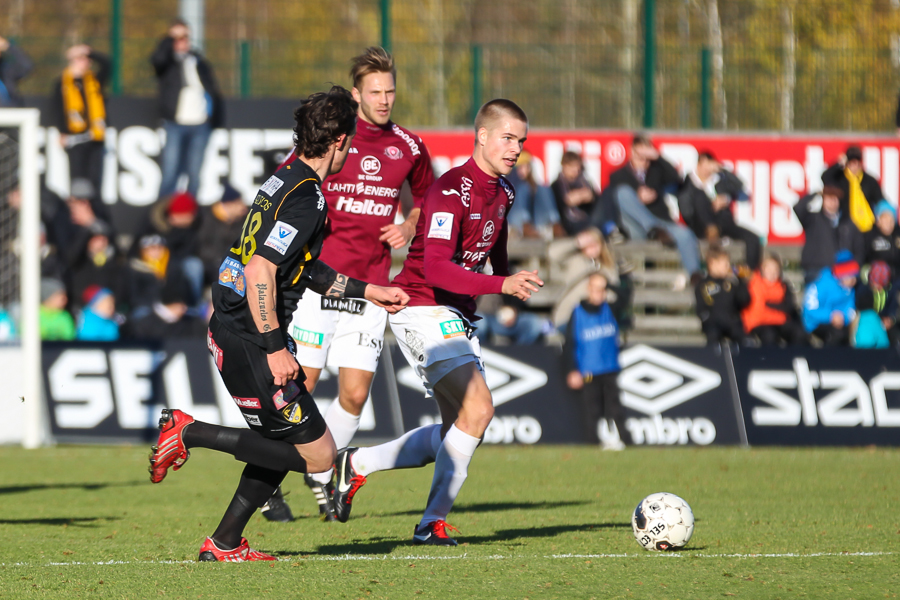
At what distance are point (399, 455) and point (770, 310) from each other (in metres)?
9.12

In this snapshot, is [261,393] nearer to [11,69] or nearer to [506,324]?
[506,324]

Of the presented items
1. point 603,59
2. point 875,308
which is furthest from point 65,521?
point 603,59

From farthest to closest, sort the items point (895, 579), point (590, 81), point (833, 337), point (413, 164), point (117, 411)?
point (590, 81) < point (833, 337) < point (117, 411) < point (413, 164) < point (895, 579)

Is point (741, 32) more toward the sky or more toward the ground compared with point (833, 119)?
more toward the sky

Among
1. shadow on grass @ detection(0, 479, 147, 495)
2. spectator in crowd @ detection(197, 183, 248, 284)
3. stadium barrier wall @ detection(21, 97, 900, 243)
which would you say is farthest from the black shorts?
stadium barrier wall @ detection(21, 97, 900, 243)

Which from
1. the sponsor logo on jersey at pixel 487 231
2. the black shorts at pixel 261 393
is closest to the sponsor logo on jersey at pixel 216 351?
the black shorts at pixel 261 393

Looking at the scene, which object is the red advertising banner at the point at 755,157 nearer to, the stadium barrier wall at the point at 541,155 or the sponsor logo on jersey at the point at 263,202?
the stadium barrier wall at the point at 541,155

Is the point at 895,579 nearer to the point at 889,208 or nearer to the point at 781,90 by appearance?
the point at 889,208

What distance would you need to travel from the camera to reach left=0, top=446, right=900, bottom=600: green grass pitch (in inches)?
210

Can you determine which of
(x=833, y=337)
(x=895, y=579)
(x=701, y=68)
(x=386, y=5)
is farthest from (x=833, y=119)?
(x=895, y=579)

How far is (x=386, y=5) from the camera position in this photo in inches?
758

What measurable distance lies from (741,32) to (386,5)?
5732 mm

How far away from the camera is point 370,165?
25.3ft

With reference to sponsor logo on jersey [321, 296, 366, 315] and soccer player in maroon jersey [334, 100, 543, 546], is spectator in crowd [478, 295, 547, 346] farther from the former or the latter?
soccer player in maroon jersey [334, 100, 543, 546]
